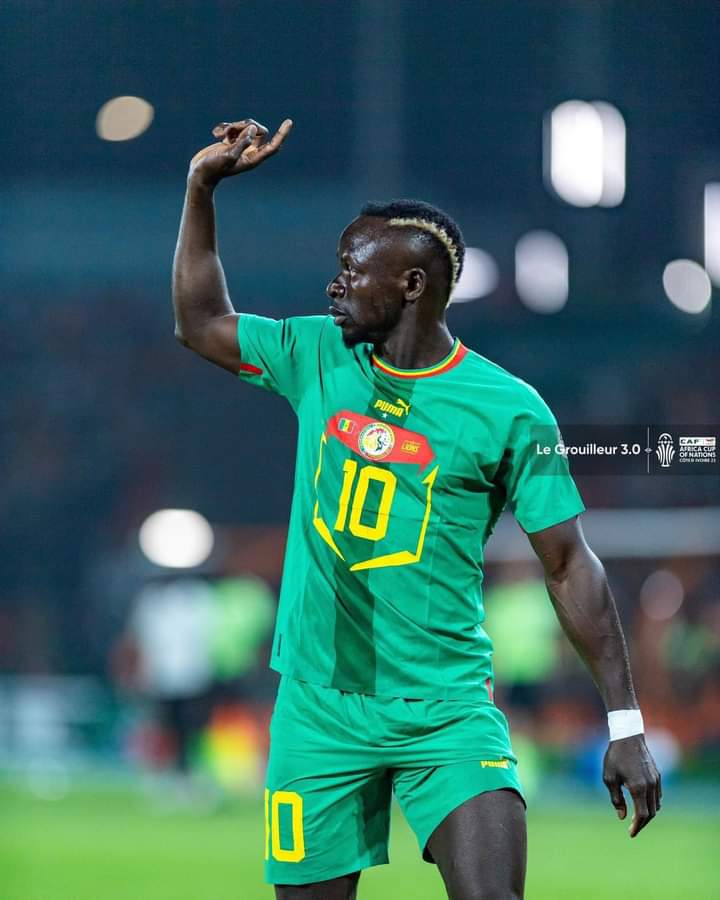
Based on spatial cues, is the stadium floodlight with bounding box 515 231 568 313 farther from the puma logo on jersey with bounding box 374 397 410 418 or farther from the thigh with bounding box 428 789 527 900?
the thigh with bounding box 428 789 527 900

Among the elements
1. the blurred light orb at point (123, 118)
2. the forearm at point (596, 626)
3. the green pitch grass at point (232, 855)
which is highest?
the blurred light orb at point (123, 118)

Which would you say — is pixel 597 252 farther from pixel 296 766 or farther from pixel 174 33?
pixel 296 766

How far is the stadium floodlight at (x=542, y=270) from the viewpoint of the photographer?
491cm

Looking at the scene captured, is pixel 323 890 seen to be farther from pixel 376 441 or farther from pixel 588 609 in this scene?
pixel 376 441

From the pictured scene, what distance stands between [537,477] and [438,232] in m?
0.48

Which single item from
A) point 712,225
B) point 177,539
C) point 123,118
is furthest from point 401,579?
point 177,539

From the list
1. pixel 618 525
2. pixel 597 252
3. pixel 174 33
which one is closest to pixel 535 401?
pixel 597 252

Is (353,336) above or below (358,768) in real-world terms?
above

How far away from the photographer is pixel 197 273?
2.95 m

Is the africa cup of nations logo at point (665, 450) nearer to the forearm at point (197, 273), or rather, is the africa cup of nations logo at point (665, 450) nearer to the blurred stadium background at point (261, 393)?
the blurred stadium background at point (261, 393)

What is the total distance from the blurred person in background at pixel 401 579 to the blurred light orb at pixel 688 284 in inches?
76.6

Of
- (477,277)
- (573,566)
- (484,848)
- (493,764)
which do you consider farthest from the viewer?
(477,277)

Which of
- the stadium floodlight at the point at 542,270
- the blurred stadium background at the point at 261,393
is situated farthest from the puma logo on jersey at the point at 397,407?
the stadium floodlight at the point at 542,270

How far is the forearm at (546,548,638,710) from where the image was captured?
272 cm
